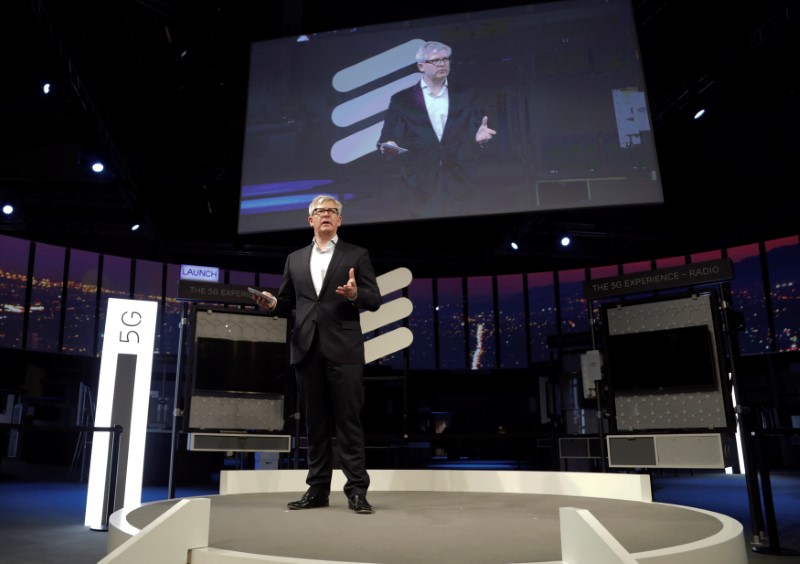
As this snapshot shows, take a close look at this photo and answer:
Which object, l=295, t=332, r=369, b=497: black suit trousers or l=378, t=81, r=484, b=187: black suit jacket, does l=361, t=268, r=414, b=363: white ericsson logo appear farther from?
l=295, t=332, r=369, b=497: black suit trousers

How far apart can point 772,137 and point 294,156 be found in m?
7.18

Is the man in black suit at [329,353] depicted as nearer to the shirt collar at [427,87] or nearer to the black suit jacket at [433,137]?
the black suit jacket at [433,137]

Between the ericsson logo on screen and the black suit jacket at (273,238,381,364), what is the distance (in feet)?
11.3

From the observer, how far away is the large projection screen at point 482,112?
5465 millimetres

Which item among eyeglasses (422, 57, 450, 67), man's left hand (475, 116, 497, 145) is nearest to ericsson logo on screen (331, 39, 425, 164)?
eyeglasses (422, 57, 450, 67)

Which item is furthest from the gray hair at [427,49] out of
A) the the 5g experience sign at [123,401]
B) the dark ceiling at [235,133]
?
the the 5g experience sign at [123,401]

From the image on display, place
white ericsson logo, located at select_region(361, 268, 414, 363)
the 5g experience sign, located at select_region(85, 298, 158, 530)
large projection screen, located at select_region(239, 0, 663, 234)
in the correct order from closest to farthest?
1. the 5g experience sign, located at select_region(85, 298, 158, 530)
2. white ericsson logo, located at select_region(361, 268, 414, 363)
3. large projection screen, located at select_region(239, 0, 663, 234)

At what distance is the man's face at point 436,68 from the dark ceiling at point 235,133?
5.16 feet

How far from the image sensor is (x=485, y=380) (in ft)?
42.2

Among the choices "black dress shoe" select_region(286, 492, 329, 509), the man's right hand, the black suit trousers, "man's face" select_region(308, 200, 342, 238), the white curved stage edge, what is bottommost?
"black dress shoe" select_region(286, 492, 329, 509)

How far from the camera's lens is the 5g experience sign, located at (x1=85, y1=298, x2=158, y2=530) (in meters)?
4.19

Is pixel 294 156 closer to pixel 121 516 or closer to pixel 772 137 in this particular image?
pixel 121 516

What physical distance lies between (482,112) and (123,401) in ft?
12.8

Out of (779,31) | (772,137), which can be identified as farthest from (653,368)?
(772,137)
